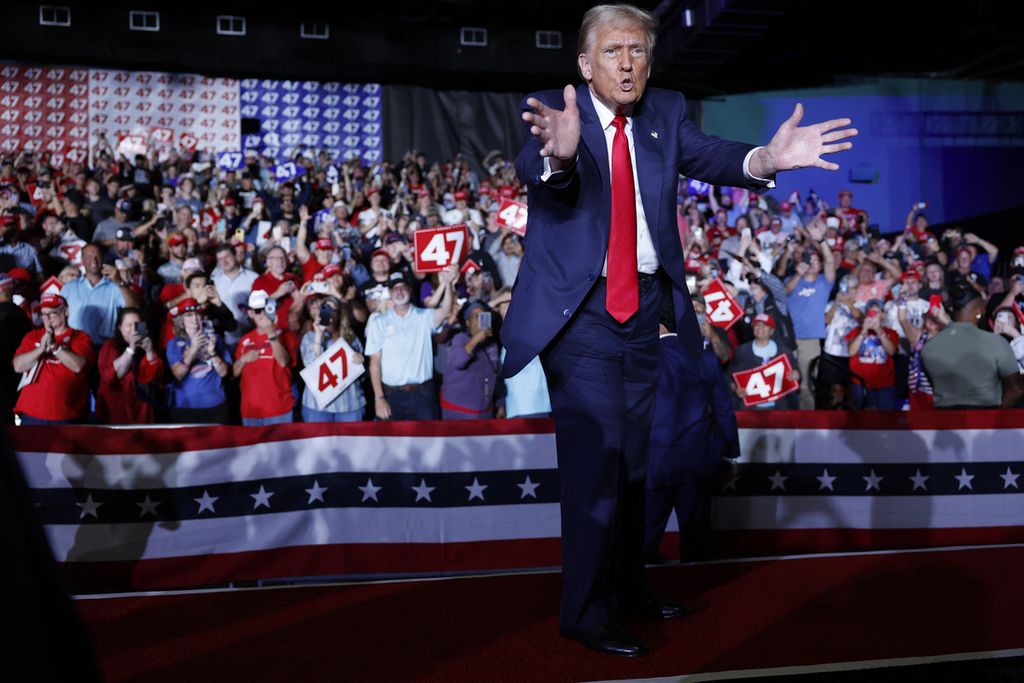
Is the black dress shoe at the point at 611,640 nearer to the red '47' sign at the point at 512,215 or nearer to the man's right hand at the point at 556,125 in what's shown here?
the man's right hand at the point at 556,125

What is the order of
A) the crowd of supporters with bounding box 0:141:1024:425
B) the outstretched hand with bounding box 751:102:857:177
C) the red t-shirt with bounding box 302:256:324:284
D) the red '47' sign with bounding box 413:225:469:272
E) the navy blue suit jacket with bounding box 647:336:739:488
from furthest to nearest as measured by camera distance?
the red t-shirt with bounding box 302:256:324:284 < the red '47' sign with bounding box 413:225:469:272 < the crowd of supporters with bounding box 0:141:1024:425 < the navy blue suit jacket with bounding box 647:336:739:488 < the outstretched hand with bounding box 751:102:857:177

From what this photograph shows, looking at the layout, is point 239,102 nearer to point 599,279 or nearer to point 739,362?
point 739,362

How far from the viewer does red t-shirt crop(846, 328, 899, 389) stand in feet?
30.2

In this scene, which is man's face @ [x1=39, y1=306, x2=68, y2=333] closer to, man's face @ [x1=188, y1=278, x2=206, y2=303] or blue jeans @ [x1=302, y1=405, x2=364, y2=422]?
man's face @ [x1=188, y1=278, x2=206, y2=303]

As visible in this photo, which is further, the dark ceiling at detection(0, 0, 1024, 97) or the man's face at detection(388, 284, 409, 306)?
the dark ceiling at detection(0, 0, 1024, 97)

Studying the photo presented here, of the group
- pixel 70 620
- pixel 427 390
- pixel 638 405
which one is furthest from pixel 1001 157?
pixel 70 620

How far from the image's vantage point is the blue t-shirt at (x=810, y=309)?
10281 mm

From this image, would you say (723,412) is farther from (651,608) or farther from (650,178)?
(650,178)

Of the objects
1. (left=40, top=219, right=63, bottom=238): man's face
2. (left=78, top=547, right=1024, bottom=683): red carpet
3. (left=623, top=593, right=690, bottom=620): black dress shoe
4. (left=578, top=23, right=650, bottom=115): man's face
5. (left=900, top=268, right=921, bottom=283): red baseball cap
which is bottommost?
(left=78, top=547, right=1024, bottom=683): red carpet

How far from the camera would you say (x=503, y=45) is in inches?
805

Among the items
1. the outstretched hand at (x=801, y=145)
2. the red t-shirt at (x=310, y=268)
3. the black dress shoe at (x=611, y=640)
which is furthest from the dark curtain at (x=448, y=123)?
the black dress shoe at (x=611, y=640)

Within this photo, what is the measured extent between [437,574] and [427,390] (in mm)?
2343

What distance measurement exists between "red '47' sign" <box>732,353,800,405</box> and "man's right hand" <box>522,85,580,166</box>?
500 cm

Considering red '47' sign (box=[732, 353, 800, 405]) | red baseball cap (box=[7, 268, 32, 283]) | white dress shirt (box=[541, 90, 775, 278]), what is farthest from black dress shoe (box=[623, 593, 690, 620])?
red baseball cap (box=[7, 268, 32, 283])
